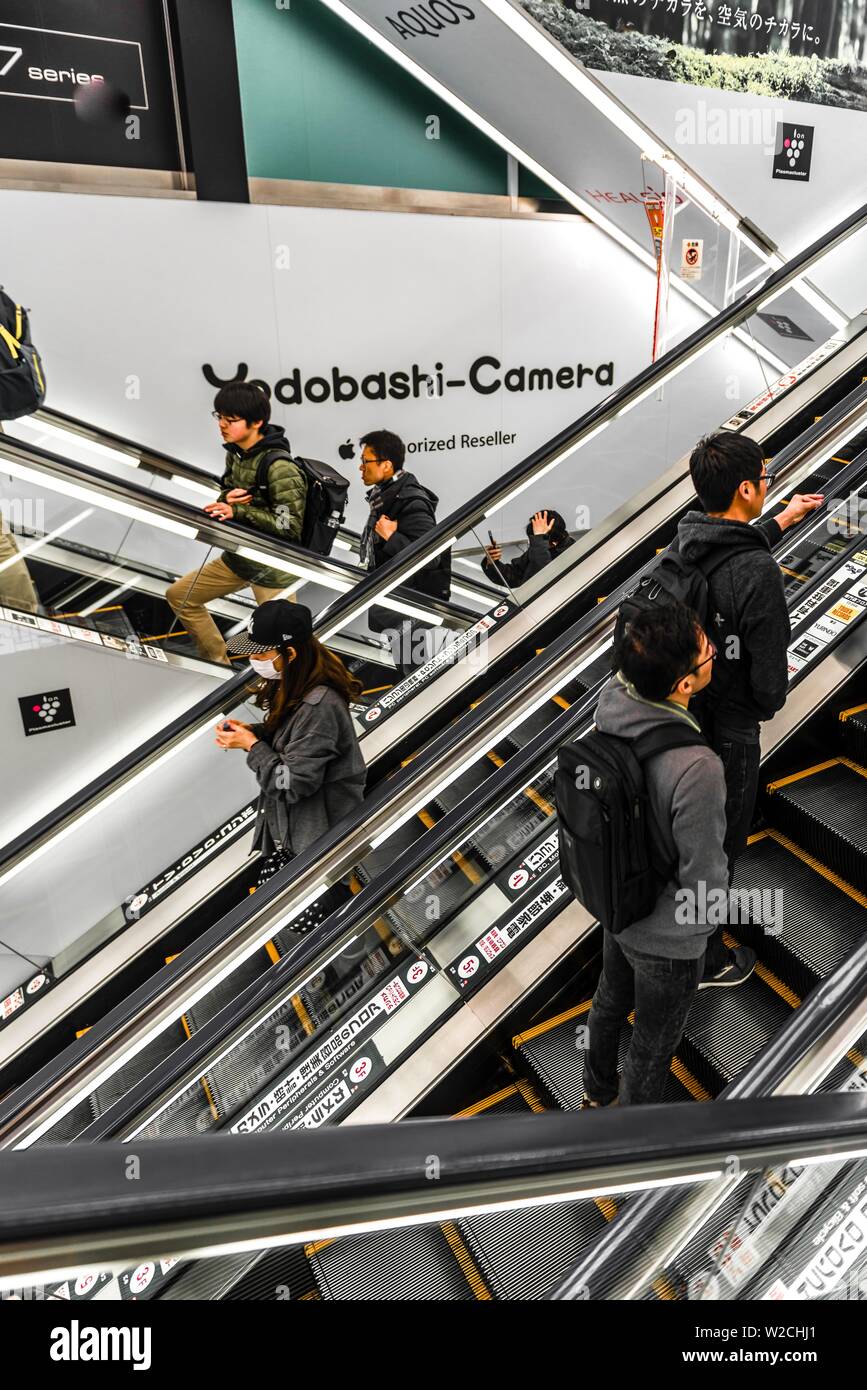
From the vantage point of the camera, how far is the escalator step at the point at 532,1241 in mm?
1468

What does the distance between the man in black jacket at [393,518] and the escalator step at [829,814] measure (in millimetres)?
2140

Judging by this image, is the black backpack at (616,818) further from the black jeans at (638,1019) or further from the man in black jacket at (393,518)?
the man in black jacket at (393,518)

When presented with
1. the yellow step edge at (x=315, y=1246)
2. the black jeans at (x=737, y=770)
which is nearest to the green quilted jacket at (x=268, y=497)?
the black jeans at (x=737, y=770)

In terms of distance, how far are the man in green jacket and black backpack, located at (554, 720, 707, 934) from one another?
2826 millimetres

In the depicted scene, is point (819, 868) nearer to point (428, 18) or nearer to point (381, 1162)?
point (381, 1162)

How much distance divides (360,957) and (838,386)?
383 centimetres

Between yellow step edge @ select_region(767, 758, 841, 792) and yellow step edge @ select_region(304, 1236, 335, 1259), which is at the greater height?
yellow step edge @ select_region(304, 1236, 335, 1259)

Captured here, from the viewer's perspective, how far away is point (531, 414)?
7.29m

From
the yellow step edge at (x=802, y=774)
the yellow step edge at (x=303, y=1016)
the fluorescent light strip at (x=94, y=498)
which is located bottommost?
the yellow step edge at (x=303, y=1016)

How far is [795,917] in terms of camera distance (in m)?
2.80

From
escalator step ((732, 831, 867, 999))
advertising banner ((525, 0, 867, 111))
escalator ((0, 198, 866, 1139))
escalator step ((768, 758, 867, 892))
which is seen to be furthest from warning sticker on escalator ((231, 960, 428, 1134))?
advertising banner ((525, 0, 867, 111))

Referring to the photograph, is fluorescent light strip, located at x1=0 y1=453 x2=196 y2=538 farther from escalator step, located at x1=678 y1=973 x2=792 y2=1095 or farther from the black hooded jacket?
escalator step, located at x1=678 y1=973 x2=792 y2=1095

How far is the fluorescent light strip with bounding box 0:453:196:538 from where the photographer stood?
4.18 meters

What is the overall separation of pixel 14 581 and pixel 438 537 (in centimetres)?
216
